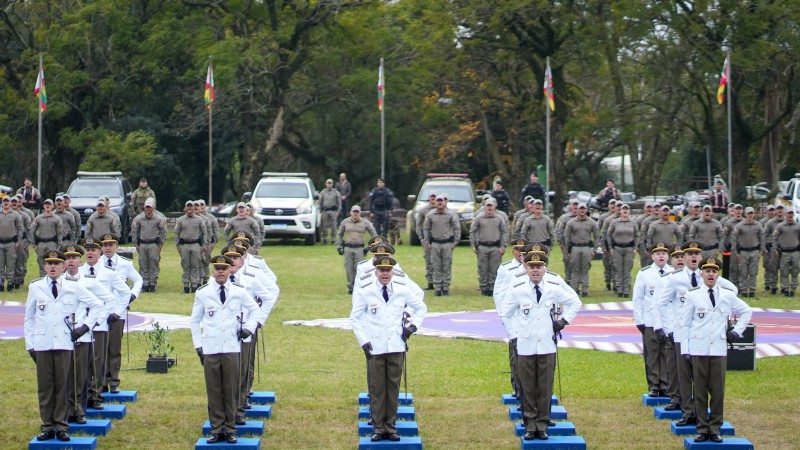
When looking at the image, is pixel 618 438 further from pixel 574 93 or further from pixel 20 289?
pixel 574 93

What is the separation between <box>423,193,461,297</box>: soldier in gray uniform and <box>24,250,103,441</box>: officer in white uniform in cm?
1479

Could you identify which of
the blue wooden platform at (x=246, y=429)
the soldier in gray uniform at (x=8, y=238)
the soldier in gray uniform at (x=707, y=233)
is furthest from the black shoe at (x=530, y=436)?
the soldier in gray uniform at (x=8, y=238)

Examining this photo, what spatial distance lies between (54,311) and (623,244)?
16225mm

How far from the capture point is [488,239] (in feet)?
93.6

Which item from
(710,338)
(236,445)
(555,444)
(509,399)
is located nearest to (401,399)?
(509,399)

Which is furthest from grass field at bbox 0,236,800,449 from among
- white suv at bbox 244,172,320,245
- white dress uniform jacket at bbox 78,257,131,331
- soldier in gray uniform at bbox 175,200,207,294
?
white suv at bbox 244,172,320,245

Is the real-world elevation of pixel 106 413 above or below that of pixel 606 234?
below

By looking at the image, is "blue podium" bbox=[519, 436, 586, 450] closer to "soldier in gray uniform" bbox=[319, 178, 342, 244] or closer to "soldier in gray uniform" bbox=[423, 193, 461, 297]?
"soldier in gray uniform" bbox=[423, 193, 461, 297]

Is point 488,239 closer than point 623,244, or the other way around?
point 623,244

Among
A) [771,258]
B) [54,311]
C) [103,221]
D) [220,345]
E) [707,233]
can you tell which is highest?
[103,221]

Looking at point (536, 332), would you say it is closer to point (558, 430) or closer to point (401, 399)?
point (558, 430)

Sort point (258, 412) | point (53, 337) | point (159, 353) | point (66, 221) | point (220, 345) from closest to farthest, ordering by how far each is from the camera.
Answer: point (220, 345), point (53, 337), point (258, 412), point (159, 353), point (66, 221)

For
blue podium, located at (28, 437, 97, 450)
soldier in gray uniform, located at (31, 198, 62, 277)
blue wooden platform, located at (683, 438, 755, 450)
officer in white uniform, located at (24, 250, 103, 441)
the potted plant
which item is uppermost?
soldier in gray uniform, located at (31, 198, 62, 277)

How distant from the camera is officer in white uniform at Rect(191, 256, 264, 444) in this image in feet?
46.4
